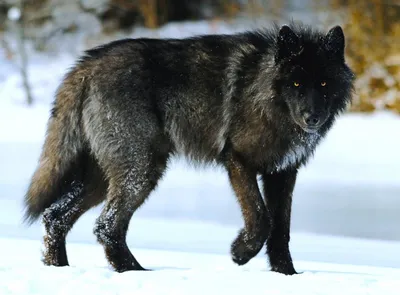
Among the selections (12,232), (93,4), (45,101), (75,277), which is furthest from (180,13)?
(75,277)

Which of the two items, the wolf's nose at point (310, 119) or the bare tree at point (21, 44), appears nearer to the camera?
the wolf's nose at point (310, 119)

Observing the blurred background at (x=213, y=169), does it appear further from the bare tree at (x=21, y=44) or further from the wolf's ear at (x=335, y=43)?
the wolf's ear at (x=335, y=43)

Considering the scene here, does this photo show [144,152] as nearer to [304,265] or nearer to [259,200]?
[259,200]

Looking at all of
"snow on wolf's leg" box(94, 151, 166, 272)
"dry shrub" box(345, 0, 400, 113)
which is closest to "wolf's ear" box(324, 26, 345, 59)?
"snow on wolf's leg" box(94, 151, 166, 272)

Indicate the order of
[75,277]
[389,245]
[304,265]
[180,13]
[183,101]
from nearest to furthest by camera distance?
[75,277], [183,101], [304,265], [389,245], [180,13]

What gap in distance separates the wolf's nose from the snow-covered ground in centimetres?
103

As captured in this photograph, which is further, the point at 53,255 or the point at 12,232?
the point at 12,232

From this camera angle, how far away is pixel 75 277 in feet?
16.2

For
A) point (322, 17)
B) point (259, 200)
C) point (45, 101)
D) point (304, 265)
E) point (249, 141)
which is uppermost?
point (249, 141)

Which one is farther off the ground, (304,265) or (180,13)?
(304,265)

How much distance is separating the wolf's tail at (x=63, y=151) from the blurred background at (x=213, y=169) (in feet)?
2.79

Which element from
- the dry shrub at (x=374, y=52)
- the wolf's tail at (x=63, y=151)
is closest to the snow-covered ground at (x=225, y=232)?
the wolf's tail at (x=63, y=151)

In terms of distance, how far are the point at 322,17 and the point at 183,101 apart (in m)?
12.5

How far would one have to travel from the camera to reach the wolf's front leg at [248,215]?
5762 millimetres
